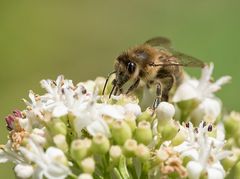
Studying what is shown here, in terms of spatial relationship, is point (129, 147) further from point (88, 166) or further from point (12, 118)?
point (12, 118)

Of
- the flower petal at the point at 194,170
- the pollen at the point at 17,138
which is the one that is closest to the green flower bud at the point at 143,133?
the flower petal at the point at 194,170

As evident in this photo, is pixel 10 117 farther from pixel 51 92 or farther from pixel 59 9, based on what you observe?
pixel 59 9

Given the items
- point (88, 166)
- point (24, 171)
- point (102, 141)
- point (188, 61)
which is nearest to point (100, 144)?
point (102, 141)

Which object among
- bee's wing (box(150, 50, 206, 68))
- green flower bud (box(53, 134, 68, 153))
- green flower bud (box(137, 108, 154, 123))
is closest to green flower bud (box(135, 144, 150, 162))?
green flower bud (box(137, 108, 154, 123))

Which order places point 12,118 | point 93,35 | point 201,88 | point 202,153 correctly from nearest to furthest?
point 202,153 → point 12,118 → point 201,88 → point 93,35

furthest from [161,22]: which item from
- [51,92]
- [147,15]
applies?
[51,92]

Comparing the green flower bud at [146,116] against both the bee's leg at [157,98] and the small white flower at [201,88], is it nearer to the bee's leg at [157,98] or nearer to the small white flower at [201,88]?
the bee's leg at [157,98]
